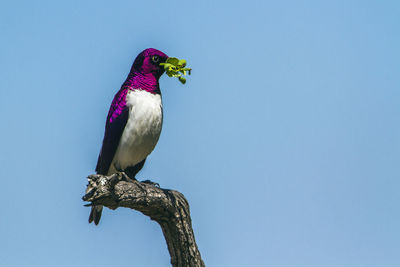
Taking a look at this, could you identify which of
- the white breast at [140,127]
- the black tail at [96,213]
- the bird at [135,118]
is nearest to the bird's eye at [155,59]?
the bird at [135,118]

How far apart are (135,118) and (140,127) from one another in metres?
0.13

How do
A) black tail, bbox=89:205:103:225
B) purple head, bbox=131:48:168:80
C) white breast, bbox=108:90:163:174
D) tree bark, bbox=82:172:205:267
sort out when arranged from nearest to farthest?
1. tree bark, bbox=82:172:205:267
2. white breast, bbox=108:90:163:174
3. purple head, bbox=131:48:168:80
4. black tail, bbox=89:205:103:225

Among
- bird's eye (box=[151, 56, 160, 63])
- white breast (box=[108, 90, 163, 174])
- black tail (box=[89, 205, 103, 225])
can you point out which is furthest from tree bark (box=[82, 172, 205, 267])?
bird's eye (box=[151, 56, 160, 63])

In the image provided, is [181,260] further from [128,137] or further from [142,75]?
[142,75]

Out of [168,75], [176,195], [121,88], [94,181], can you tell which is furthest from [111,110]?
[94,181]

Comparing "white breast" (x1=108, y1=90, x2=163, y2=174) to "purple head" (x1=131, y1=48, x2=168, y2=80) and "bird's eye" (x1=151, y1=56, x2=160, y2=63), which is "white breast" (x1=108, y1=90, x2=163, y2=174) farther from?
"bird's eye" (x1=151, y1=56, x2=160, y2=63)

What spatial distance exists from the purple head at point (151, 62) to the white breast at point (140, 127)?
37 cm

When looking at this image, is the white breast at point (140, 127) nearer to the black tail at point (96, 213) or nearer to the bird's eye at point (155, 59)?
the bird's eye at point (155, 59)

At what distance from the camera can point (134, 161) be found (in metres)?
8.30

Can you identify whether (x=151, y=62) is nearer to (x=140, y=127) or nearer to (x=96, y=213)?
(x=140, y=127)

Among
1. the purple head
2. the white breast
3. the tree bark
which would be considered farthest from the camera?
the purple head

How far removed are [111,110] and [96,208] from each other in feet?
4.56

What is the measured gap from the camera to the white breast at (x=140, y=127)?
26.2ft

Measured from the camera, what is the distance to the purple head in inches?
332
